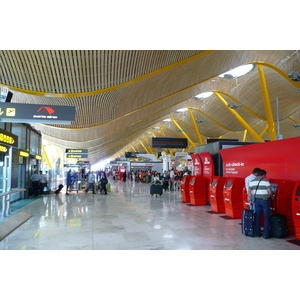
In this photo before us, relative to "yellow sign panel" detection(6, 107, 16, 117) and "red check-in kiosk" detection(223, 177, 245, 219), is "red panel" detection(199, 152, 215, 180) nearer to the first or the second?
"red check-in kiosk" detection(223, 177, 245, 219)

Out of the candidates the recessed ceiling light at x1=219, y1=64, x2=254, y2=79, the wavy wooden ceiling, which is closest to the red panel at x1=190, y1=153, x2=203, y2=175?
the wavy wooden ceiling

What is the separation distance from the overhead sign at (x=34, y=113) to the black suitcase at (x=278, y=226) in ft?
18.4

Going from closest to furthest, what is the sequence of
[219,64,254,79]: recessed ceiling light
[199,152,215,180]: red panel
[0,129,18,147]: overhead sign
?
[0,129,18,147]: overhead sign
[199,152,215,180]: red panel
[219,64,254,79]: recessed ceiling light

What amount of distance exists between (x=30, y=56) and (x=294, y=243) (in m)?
9.03

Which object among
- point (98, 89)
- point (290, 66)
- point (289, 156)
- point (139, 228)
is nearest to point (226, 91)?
point (290, 66)

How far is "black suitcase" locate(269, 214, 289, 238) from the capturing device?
18.8 feet

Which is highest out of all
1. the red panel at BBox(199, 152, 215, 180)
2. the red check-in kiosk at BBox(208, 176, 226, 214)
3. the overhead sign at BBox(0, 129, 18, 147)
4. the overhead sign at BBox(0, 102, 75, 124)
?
the overhead sign at BBox(0, 102, 75, 124)

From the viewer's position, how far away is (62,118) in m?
7.23

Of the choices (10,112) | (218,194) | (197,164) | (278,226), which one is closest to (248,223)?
(278,226)

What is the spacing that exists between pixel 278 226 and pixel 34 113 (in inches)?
257

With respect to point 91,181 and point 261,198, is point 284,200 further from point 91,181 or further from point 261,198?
point 91,181

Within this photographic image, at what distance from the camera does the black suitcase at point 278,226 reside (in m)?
5.73

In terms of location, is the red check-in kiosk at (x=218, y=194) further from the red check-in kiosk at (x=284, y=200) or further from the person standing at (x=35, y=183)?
the person standing at (x=35, y=183)

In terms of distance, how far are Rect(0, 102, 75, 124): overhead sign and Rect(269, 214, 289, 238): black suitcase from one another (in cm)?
561
